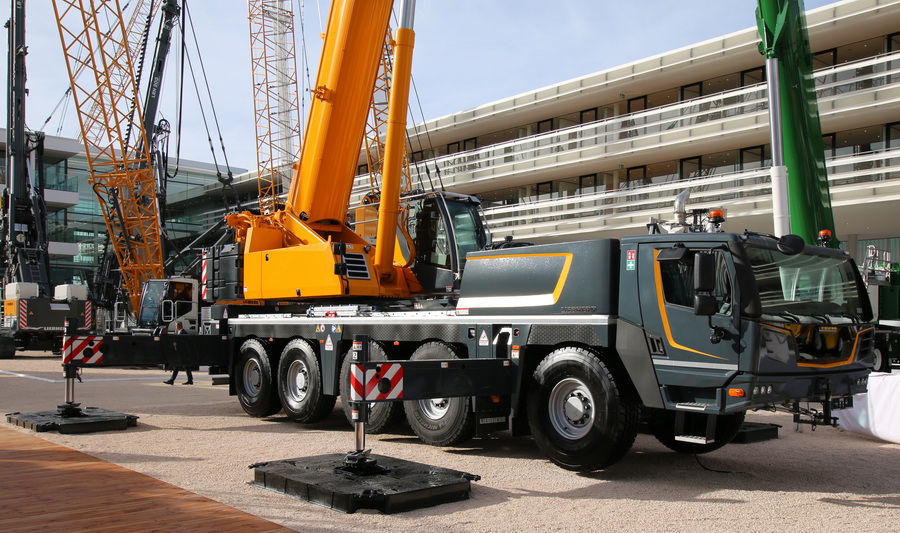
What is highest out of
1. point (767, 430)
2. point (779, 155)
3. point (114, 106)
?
point (114, 106)

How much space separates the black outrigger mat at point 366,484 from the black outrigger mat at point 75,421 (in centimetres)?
Answer: 429

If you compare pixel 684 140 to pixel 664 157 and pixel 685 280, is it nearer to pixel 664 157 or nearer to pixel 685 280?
pixel 664 157

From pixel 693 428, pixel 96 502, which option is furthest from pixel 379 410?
pixel 96 502

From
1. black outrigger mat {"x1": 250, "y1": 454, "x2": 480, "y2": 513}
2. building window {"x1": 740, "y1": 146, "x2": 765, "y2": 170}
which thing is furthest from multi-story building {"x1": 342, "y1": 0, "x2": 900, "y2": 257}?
black outrigger mat {"x1": 250, "y1": 454, "x2": 480, "y2": 513}

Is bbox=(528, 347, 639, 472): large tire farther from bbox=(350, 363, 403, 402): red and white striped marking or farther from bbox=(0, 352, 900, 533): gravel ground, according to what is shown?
bbox=(350, 363, 403, 402): red and white striped marking

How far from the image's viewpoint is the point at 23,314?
30438mm

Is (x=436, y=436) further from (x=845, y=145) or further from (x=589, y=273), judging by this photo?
(x=845, y=145)

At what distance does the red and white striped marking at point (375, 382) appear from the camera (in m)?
7.09

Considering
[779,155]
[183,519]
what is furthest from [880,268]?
[183,519]

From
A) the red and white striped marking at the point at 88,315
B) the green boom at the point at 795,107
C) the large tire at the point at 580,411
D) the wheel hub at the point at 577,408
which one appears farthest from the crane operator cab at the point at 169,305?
the wheel hub at the point at 577,408

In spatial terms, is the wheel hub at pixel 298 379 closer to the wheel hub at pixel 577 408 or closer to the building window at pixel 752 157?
the wheel hub at pixel 577 408

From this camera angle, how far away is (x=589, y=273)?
805cm

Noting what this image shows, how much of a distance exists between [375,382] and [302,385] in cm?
498

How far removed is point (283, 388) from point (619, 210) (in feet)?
74.9
